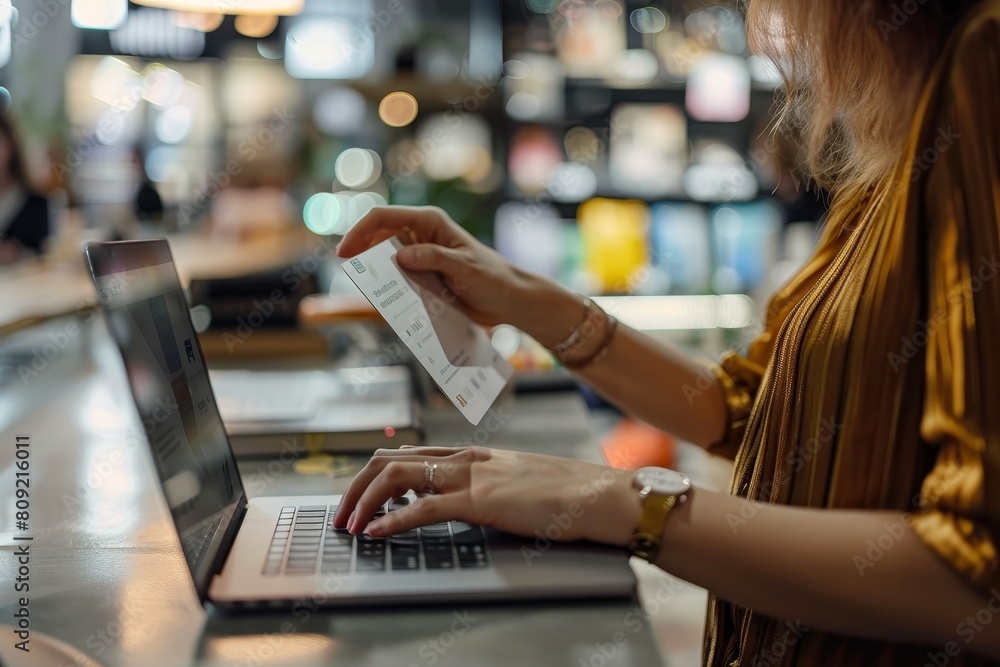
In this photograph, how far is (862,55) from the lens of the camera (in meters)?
0.80

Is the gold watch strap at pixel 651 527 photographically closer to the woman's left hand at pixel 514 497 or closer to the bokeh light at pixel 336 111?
the woman's left hand at pixel 514 497

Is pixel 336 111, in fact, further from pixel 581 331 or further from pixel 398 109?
pixel 581 331

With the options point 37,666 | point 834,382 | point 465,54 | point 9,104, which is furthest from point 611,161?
point 37,666

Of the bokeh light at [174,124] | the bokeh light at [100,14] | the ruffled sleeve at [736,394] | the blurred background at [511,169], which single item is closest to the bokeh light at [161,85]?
the blurred background at [511,169]

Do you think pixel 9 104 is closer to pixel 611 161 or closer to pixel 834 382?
pixel 611 161

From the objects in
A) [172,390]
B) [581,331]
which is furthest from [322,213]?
[172,390]

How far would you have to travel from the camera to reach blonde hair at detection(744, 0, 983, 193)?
75 centimetres

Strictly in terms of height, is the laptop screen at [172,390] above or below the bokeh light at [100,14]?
below

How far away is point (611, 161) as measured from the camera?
3.85 metres

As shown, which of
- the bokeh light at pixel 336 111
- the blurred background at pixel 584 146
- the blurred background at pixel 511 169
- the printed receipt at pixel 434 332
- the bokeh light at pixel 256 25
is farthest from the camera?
the bokeh light at pixel 256 25

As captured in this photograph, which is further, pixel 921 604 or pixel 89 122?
pixel 89 122

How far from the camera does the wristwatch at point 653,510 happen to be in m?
0.69

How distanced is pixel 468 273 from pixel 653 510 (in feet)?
1.48

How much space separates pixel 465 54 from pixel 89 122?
3125 mm
